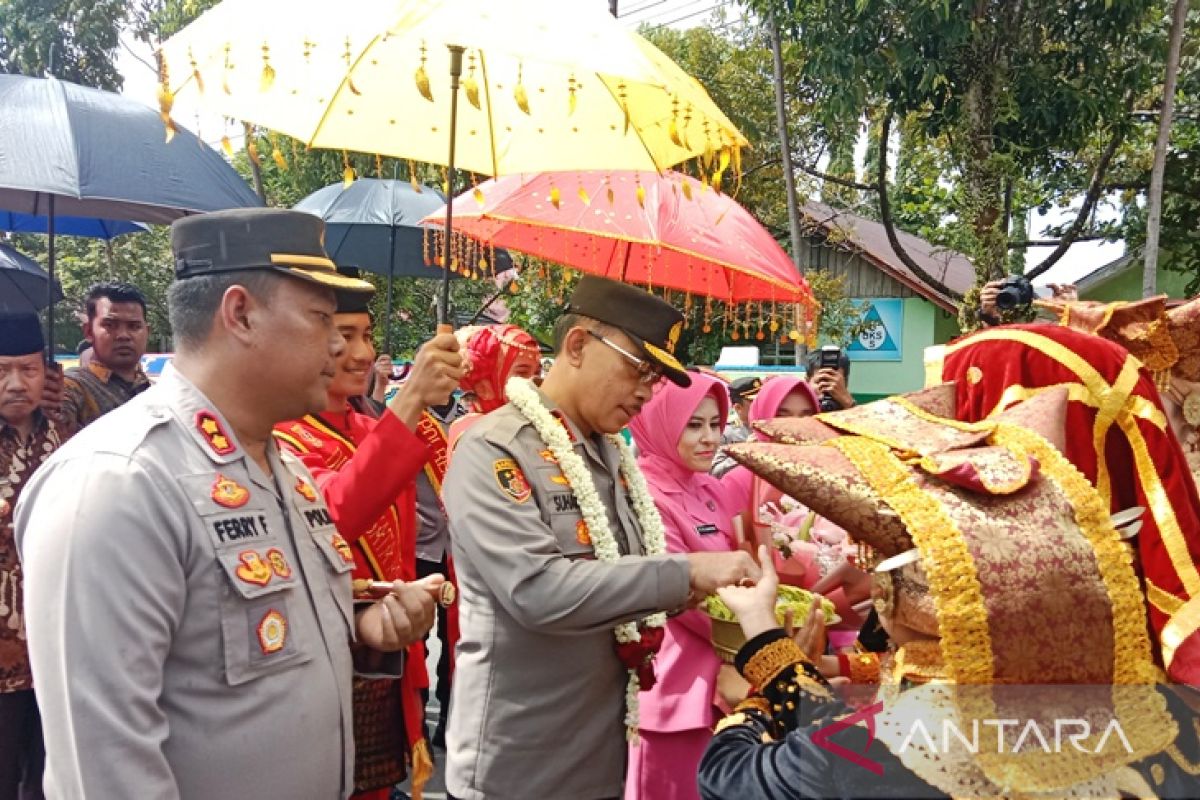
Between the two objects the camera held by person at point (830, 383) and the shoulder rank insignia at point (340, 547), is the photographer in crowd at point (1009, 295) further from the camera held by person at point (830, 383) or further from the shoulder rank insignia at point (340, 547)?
the camera held by person at point (830, 383)

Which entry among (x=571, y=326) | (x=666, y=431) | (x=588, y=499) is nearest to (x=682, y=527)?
(x=666, y=431)

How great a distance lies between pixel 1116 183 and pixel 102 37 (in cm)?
2098

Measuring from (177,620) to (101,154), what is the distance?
9.73 feet

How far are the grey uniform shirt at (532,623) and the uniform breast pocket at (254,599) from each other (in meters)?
0.61

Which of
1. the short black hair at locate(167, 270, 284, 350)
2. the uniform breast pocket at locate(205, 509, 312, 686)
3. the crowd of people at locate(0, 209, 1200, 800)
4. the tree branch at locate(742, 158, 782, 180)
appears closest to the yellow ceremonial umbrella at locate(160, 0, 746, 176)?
the crowd of people at locate(0, 209, 1200, 800)

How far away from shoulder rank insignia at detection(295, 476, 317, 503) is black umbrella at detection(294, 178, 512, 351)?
4.50 metres

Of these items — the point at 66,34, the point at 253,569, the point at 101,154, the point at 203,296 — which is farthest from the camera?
the point at 66,34

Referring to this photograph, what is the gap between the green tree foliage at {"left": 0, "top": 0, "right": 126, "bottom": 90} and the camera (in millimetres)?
20750

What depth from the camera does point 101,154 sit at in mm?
3812

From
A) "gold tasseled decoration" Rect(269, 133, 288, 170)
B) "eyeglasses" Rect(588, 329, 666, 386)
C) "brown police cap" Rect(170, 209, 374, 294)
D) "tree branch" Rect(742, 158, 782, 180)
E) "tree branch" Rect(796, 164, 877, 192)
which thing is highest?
"tree branch" Rect(742, 158, 782, 180)

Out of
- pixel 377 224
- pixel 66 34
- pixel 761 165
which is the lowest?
pixel 377 224

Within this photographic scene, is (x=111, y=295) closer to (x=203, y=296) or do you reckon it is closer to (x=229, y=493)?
(x=203, y=296)

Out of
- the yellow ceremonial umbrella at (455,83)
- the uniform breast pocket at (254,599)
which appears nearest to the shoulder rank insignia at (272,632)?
the uniform breast pocket at (254,599)

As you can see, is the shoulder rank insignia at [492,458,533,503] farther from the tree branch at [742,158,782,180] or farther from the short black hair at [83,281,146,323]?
the tree branch at [742,158,782,180]
